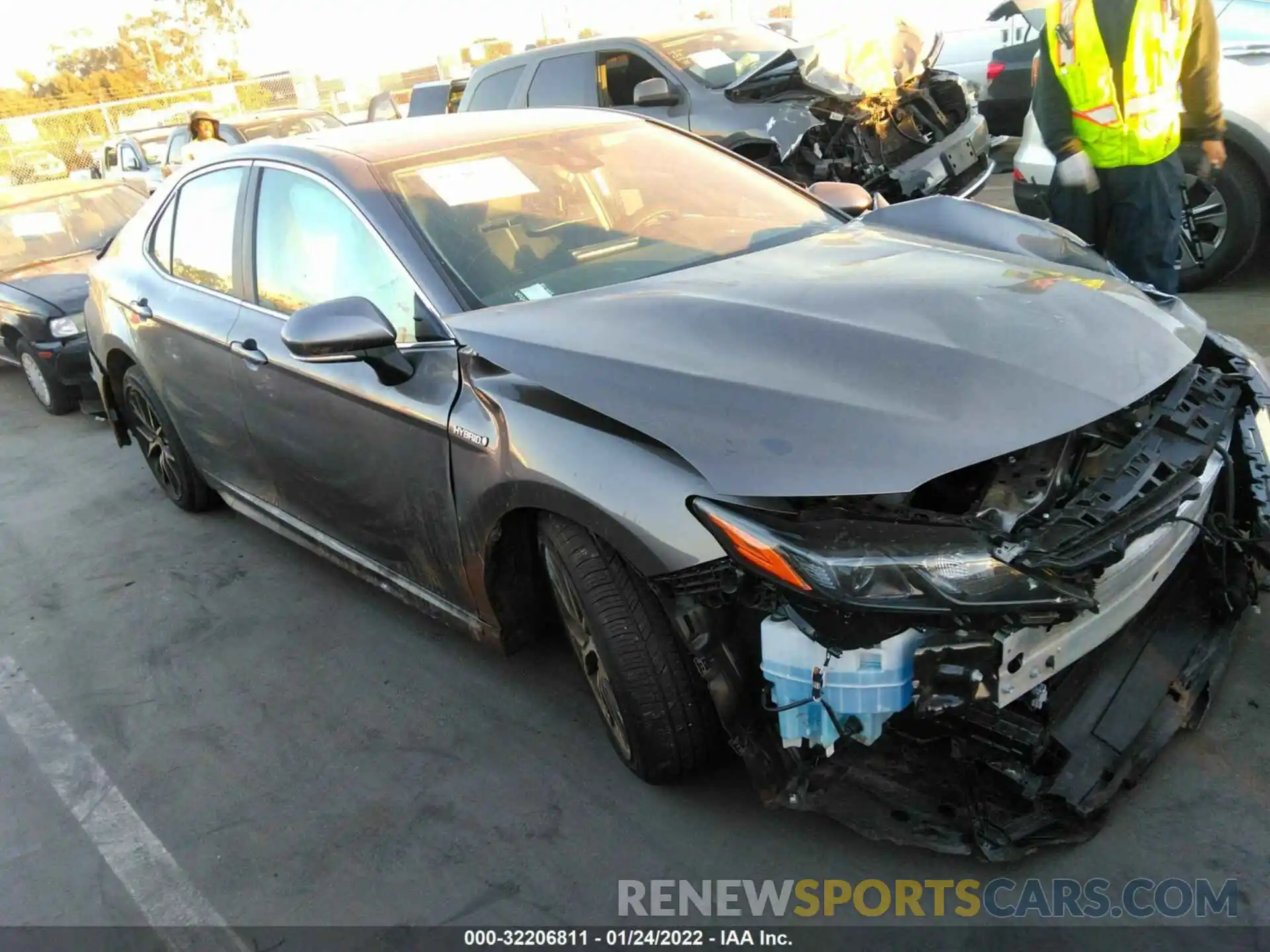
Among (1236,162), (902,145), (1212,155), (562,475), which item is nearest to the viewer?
(562,475)

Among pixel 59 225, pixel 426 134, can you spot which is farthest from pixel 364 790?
pixel 59 225

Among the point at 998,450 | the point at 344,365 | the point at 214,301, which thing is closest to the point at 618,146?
the point at 344,365

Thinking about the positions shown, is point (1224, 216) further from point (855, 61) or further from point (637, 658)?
point (637, 658)

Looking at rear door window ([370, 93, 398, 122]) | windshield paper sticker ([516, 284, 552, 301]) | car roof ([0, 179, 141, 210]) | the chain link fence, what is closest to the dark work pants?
windshield paper sticker ([516, 284, 552, 301])

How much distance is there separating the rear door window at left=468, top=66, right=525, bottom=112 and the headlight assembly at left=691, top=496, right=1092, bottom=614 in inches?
299

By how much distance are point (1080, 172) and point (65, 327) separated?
625 centimetres

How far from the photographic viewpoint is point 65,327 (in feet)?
22.2

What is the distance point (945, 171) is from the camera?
6859 mm

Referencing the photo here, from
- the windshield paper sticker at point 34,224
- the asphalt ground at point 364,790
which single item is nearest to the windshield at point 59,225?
the windshield paper sticker at point 34,224

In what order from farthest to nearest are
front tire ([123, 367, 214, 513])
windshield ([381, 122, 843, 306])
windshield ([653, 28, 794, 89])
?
windshield ([653, 28, 794, 89])
front tire ([123, 367, 214, 513])
windshield ([381, 122, 843, 306])

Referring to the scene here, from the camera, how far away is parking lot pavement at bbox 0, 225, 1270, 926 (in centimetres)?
239

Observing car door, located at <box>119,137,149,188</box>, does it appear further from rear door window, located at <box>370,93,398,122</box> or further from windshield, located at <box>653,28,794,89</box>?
windshield, located at <box>653,28,794,89</box>

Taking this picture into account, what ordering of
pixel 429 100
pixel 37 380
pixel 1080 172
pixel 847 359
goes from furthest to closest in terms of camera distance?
pixel 429 100, pixel 37 380, pixel 1080 172, pixel 847 359

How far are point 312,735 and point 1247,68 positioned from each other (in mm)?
5914
